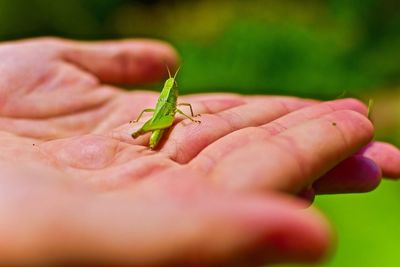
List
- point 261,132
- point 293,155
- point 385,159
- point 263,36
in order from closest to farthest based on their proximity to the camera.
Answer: point 293,155 → point 261,132 → point 385,159 → point 263,36

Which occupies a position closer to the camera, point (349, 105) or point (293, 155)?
point (293, 155)

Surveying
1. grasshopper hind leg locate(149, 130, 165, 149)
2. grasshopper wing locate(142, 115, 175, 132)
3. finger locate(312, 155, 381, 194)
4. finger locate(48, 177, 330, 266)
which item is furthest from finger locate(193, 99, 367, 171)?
finger locate(48, 177, 330, 266)

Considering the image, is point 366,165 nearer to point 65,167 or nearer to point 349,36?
point 65,167

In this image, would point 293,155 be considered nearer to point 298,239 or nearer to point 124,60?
point 298,239

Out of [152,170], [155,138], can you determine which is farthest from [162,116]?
[152,170]

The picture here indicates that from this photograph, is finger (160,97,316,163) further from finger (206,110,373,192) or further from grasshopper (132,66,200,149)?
finger (206,110,373,192)

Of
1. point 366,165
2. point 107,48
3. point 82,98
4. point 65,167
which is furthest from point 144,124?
point 107,48
